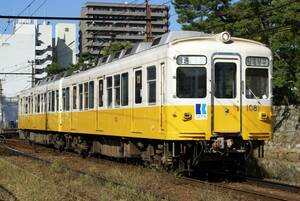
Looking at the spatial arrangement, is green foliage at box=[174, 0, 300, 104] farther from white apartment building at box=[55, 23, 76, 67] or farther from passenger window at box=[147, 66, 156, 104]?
white apartment building at box=[55, 23, 76, 67]

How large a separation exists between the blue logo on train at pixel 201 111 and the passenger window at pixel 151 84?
A: 4.34 feet

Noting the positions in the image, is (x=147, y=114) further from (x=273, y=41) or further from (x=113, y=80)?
(x=273, y=41)

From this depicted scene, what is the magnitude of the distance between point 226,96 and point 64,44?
430 ft

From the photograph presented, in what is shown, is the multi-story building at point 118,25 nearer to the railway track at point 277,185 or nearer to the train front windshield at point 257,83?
the train front windshield at point 257,83

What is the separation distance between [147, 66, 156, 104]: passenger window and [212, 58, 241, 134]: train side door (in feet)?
4.92

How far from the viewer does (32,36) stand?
123 metres

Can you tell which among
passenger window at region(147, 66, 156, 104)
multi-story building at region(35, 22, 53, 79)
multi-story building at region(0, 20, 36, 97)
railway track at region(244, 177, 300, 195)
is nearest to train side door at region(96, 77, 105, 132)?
passenger window at region(147, 66, 156, 104)

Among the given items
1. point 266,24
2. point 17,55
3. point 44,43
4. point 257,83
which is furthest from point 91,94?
point 44,43

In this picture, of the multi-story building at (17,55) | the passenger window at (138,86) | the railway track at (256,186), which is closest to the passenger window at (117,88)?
the passenger window at (138,86)

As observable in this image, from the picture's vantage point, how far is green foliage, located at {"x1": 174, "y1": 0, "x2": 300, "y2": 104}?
24.9 meters

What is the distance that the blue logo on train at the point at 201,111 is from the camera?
13008 mm

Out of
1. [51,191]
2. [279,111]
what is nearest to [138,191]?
[51,191]

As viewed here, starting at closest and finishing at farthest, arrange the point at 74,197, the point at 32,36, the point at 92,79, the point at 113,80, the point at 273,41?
the point at 74,197 < the point at 113,80 < the point at 92,79 < the point at 273,41 < the point at 32,36

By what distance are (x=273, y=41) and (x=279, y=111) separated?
4875mm
